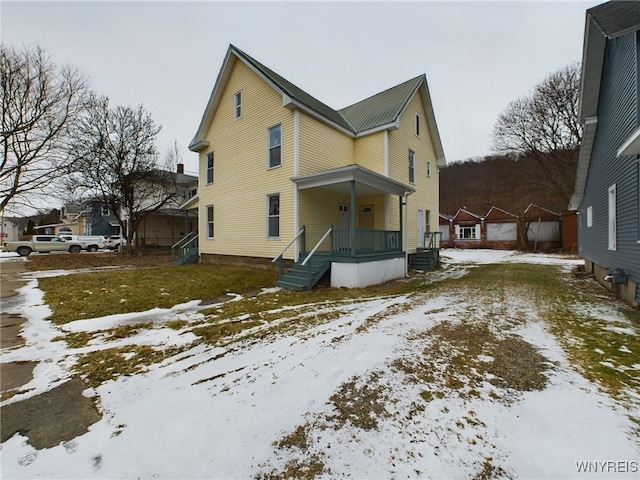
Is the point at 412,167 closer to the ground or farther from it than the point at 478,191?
closer to the ground

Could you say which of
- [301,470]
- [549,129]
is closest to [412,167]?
[301,470]

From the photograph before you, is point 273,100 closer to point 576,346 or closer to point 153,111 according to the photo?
point 576,346

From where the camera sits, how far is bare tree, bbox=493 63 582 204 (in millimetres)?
23281

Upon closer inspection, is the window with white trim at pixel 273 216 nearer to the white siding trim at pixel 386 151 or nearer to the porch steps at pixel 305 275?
the porch steps at pixel 305 275

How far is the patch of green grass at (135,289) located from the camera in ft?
20.6

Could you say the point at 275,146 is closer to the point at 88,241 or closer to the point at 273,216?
the point at 273,216

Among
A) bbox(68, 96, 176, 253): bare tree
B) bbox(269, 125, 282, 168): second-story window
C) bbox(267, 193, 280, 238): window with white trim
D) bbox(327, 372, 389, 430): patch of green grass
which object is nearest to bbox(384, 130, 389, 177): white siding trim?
bbox(269, 125, 282, 168): second-story window

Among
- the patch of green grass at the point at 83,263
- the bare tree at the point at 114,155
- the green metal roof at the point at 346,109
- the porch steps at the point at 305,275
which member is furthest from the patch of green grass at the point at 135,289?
the bare tree at the point at 114,155

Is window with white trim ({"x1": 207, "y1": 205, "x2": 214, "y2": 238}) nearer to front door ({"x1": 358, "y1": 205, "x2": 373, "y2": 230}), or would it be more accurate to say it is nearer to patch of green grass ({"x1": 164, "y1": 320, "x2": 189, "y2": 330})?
front door ({"x1": 358, "y1": 205, "x2": 373, "y2": 230})

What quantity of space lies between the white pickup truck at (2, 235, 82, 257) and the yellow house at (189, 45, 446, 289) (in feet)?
55.4

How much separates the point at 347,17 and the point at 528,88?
2386cm

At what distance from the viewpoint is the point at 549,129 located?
24.8 metres

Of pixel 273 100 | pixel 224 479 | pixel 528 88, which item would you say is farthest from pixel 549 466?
pixel 528 88

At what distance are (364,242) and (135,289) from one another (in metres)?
7.45
